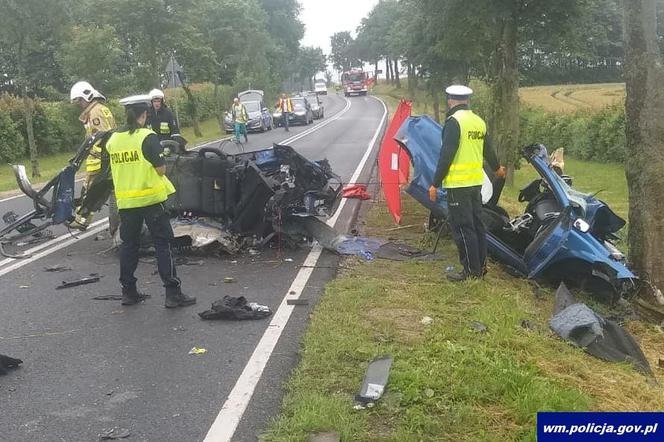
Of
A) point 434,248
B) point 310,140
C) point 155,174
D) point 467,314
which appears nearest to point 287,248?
point 434,248

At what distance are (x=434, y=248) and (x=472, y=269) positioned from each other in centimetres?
129

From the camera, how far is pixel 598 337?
4.92 meters

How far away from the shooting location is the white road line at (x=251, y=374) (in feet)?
11.7

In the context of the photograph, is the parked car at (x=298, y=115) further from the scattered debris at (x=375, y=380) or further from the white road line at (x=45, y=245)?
the scattered debris at (x=375, y=380)

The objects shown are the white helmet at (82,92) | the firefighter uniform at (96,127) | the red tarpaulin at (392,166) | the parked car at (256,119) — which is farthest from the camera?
the parked car at (256,119)

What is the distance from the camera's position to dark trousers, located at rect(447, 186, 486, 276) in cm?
629

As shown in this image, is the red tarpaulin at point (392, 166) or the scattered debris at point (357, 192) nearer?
the red tarpaulin at point (392, 166)

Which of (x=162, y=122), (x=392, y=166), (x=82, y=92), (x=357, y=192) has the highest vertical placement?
(x=82, y=92)

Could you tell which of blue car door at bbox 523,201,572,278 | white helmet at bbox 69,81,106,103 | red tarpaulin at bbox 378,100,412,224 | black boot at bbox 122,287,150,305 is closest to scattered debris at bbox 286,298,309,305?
black boot at bbox 122,287,150,305

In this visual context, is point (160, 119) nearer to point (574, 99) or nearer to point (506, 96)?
point (506, 96)

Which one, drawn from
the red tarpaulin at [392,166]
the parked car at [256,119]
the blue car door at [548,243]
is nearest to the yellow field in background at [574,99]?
the parked car at [256,119]

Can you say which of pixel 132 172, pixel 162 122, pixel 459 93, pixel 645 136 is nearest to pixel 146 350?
pixel 132 172

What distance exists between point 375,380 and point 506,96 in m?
11.3

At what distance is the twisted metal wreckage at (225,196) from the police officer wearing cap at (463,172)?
208cm
